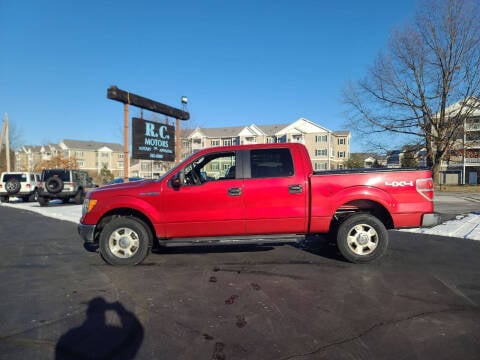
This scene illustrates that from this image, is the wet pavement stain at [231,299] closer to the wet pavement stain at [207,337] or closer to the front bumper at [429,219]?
the wet pavement stain at [207,337]

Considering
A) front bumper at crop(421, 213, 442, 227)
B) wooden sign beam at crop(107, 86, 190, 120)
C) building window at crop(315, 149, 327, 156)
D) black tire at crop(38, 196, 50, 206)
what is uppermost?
building window at crop(315, 149, 327, 156)

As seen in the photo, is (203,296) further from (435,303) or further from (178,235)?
(435,303)

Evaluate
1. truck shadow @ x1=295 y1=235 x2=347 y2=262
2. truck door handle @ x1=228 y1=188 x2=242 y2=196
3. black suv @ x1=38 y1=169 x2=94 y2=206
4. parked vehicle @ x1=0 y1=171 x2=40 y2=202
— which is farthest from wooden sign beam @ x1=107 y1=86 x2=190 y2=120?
parked vehicle @ x1=0 y1=171 x2=40 y2=202

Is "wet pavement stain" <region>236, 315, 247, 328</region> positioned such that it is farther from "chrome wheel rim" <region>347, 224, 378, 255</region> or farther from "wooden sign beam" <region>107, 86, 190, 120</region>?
"wooden sign beam" <region>107, 86, 190, 120</region>

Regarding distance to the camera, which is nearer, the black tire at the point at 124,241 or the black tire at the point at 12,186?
the black tire at the point at 124,241

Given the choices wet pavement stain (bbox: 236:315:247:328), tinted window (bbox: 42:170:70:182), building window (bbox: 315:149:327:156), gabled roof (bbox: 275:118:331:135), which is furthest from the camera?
gabled roof (bbox: 275:118:331:135)

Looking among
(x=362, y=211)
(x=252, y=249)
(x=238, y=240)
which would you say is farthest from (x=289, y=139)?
(x=238, y=240)

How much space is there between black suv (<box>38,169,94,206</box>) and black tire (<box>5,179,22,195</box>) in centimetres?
378

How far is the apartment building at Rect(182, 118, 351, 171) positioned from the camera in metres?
64.8

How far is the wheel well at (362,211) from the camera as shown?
203 inches

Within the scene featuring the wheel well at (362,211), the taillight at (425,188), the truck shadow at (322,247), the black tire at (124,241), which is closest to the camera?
the taillight at (425,188)

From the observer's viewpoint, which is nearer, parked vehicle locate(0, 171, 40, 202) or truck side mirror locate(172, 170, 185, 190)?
truck side mirror locate(172, 170, 185, 190)

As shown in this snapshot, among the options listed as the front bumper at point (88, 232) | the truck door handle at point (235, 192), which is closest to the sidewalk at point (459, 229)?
the truck door handle at point (235, 192)

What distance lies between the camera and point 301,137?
217ft
